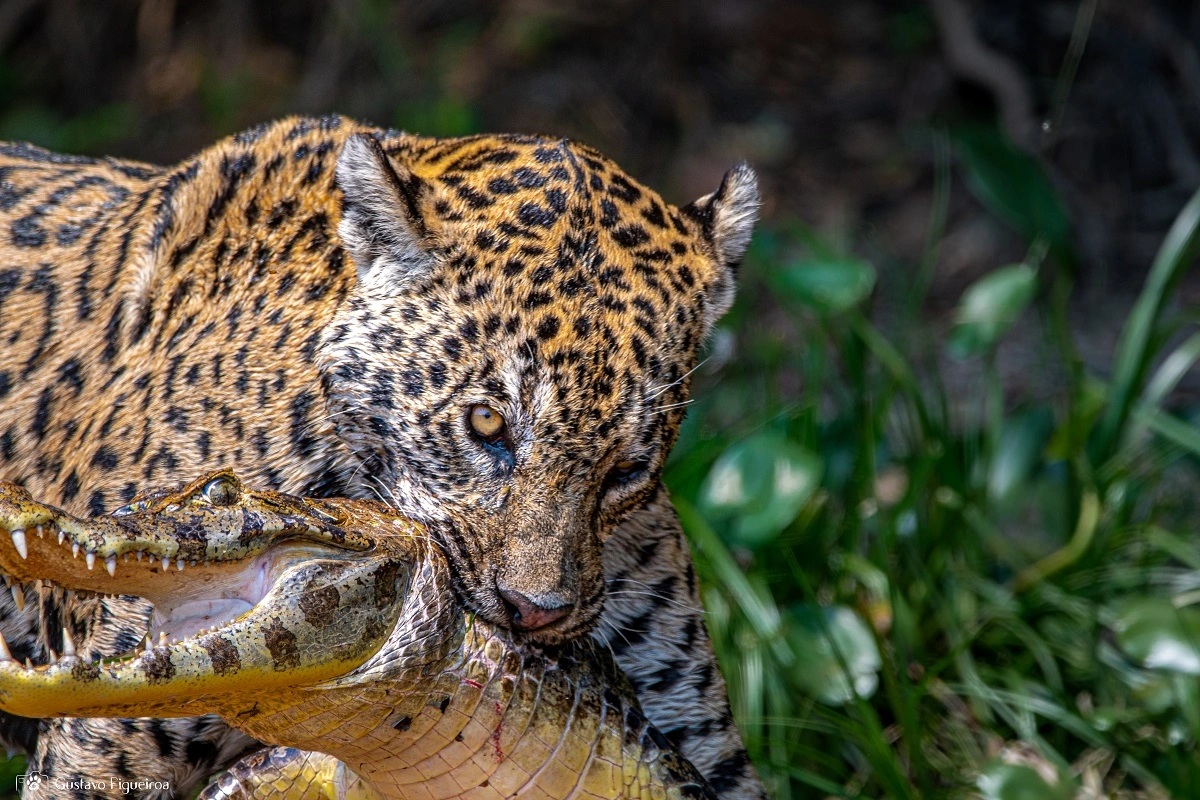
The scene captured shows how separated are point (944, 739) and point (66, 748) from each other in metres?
3.19

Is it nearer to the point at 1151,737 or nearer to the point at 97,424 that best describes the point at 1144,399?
the point at 1151,737

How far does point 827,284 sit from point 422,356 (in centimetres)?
263

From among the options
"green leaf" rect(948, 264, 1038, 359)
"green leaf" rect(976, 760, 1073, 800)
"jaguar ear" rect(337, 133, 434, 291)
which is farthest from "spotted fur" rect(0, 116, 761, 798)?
"green leaf" rect(948, 264, 1038, 359)

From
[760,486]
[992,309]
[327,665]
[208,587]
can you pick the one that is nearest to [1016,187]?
[992,309]

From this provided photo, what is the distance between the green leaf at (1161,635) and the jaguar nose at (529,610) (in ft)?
8.34

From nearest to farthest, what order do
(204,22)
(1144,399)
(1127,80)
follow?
1. (1144,399)
2. (1127,80)
3. (204,22)

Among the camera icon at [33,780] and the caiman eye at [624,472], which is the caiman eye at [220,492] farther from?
the camera icon at [33,780]

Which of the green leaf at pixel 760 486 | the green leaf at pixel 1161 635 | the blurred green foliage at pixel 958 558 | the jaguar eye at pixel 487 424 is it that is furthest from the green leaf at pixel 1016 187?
the jaguar eye at pixel 487 424

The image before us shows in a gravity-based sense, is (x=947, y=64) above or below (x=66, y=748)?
above

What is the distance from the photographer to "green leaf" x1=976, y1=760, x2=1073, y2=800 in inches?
185

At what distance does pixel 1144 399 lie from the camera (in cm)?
637

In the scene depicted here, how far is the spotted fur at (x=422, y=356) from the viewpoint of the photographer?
3.61 m

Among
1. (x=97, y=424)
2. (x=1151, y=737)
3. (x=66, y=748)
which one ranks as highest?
(x=97, y=424)

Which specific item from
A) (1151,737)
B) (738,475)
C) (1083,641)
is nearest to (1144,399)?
(1083,641)
